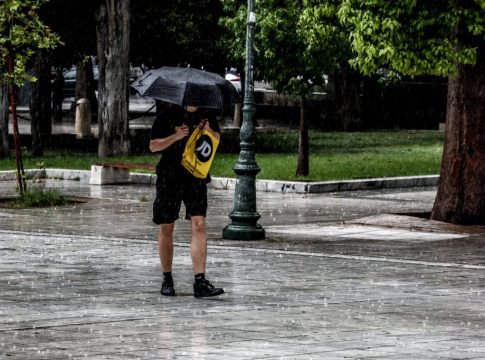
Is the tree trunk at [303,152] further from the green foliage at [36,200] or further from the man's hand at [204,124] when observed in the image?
the man's hand at [204,124]

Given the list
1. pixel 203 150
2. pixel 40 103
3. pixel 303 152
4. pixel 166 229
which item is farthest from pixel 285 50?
pixel 166 229

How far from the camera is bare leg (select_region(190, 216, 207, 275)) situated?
11.9 m

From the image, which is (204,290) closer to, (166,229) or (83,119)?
(166,229)

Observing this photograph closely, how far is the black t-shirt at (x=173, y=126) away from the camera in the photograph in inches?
470

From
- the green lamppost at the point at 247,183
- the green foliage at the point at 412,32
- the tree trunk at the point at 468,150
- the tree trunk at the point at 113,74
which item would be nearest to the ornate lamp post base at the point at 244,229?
the green lamppost at the point at 247,183

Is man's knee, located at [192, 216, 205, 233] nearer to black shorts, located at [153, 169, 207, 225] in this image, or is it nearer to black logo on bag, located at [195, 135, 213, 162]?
black shorts, located at [153, 169, 207, 225]

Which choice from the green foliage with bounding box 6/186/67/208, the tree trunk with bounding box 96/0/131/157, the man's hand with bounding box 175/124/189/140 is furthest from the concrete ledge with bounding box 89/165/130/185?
the man's hand with bounding box 175/124/189/140

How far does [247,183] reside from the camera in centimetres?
1712

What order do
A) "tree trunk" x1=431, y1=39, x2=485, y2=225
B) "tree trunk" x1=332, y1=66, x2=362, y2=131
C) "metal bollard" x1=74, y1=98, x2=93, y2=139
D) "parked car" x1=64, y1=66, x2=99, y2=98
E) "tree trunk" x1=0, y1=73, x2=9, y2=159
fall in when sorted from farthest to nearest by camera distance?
"parked car" x1=64, y1=66, x2=99, y2=98 → "tree trunk" x1=332, y1=66, x2=362, y2=131 → "metal bollard" x1=74, y1=98, x2=93, y2=139 → "tree trunk" x1=0, y1=73, x2=9, y2=159 → "tree trunk" x1=431, y1=39, x2=485, y2=225

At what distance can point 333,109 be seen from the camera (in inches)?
1924

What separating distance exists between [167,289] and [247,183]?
5283mm

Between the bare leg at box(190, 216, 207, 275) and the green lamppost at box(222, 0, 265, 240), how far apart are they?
16.1 feet

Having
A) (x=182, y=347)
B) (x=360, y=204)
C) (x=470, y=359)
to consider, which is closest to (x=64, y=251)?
(x=182, y=347)

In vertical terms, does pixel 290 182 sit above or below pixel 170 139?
below
